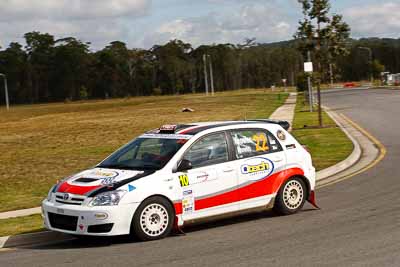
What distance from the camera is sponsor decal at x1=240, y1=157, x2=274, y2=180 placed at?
985cm

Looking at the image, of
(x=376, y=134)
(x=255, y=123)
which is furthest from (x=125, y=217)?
(x=376, y=134)

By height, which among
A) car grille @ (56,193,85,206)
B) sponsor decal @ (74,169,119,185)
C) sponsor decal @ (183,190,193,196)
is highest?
sponsor decal @ (74,169,119,185)

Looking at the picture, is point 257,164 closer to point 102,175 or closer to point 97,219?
point 102,175

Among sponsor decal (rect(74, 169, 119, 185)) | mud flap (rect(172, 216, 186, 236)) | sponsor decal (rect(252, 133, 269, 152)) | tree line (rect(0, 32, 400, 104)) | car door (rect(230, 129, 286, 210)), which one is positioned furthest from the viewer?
tree line (rect(0, 32, 400, 104))

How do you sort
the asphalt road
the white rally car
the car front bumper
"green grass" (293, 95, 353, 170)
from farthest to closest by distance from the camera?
"green grass" (293, 95, 353, 170), the white rally car, the car front bumper, the asphalt road

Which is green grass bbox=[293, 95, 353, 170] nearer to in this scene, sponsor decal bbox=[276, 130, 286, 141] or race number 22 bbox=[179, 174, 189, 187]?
sponsor decal bbox=[276, 130, 286, 141]

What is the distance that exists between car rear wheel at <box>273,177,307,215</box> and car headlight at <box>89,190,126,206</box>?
267cm

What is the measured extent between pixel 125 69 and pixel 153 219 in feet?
471

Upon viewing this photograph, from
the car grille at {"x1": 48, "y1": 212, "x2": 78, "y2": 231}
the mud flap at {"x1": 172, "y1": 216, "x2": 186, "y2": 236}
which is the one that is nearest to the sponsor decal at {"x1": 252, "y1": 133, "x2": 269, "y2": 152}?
the mud flap at {"x1": 172, "y1": 216, "x2": 186, "y2": 236}

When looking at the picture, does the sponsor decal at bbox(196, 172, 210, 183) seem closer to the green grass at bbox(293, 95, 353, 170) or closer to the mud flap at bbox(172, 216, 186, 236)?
the mud flap at bbox(172, 216, 186, 236)

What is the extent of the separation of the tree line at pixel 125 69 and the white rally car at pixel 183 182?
13524cm

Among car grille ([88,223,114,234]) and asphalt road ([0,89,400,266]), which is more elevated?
car grille ([88,223,114,234])

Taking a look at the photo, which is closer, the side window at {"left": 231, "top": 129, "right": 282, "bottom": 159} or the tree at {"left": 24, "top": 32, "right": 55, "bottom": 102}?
the side window at {"left": 231, "top": 129, "right": 282, "bottom": 159}

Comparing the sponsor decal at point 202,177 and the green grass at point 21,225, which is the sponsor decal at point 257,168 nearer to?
the sponsor decal at point 202,177
